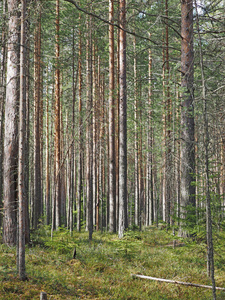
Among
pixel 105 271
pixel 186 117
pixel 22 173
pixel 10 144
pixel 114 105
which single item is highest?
pixel 114 105

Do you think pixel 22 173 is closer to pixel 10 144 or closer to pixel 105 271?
pixel 10 144

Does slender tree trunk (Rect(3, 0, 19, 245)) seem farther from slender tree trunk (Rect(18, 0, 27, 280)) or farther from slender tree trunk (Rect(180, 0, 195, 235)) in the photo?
slender tree trunk (Rect(180, 0, 195, 235))

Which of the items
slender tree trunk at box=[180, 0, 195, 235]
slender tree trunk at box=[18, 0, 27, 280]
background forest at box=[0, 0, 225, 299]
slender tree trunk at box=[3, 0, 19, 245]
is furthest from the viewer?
slender tree trunk at box=[180, 0, 195, 235]

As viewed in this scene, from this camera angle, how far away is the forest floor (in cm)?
530

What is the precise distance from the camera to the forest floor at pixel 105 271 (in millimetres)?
5305

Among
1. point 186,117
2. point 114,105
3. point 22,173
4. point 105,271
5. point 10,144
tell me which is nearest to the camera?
point 22,173

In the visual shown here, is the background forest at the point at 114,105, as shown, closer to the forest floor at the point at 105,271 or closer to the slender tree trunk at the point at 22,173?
the slender tree trunk at the point at 22,173

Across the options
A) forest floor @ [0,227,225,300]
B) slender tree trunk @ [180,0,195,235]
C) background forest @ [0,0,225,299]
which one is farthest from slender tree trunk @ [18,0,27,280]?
slender tree trunk @ [180,0,195,235]

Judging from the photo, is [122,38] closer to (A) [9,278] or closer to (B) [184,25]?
(B) [184,25]

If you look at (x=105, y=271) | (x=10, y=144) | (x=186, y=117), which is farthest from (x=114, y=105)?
(x=105, y=271)

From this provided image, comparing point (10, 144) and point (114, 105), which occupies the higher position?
point (114, 105)

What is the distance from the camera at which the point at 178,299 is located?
5438 millimetres

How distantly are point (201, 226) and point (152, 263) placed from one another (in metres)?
2.32

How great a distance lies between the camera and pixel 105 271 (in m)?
6.94
